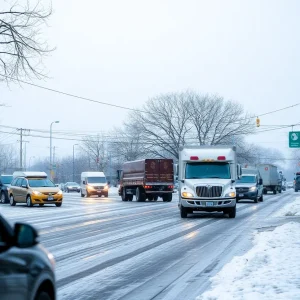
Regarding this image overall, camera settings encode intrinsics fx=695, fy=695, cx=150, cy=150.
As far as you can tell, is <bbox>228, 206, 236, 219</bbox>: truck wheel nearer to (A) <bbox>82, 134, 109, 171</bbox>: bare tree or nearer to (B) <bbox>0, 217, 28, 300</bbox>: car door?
(B) <bbox>0, 217, 28, 300</bbox>: car door

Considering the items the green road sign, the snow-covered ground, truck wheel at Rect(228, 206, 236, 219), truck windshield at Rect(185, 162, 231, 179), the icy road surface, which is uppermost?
the green road sign

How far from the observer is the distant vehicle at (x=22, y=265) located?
488 cm

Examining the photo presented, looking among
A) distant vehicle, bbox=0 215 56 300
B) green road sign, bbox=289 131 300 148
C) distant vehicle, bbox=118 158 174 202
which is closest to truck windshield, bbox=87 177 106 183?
distant vehicle, bbox=118 158 174 202

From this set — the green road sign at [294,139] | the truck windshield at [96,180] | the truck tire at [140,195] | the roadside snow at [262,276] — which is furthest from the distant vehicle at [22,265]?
the truck windshield at [96,180]

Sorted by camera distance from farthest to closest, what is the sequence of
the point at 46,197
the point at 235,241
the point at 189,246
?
the point at 46,197, the point at 235,241, the point at 189,246

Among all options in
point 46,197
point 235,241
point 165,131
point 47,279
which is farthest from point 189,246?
point 165,131

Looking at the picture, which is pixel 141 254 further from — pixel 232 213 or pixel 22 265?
pixel 232 213

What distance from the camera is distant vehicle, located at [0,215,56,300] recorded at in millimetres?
4879

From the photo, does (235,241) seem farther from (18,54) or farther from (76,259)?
(18,54)

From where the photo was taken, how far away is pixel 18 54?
96.9 ft

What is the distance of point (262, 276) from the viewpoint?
34.2 ft

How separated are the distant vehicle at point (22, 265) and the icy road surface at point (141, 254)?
3.71 meters

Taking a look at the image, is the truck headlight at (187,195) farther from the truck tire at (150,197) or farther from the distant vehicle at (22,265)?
the truck tire at (150,197)

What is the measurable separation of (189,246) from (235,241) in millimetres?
1634
